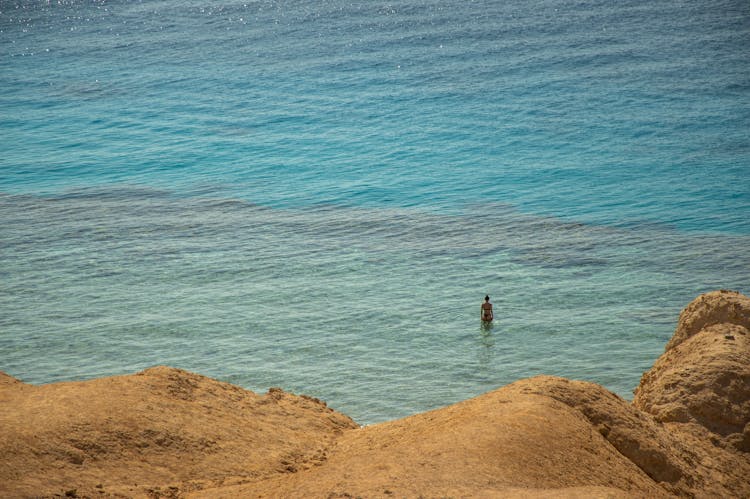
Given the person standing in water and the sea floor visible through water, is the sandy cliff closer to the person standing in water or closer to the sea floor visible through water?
the sea floor visible through water

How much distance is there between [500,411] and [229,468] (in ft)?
12.8

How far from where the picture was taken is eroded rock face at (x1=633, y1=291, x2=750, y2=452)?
13695mm

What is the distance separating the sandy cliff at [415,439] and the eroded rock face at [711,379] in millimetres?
21

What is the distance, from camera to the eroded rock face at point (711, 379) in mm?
13695

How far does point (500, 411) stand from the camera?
40.0 feet

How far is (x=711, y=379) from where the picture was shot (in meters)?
13.9

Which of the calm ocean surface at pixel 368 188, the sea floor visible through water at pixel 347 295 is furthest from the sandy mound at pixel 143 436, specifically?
the sea floor visible through water at pixel 347 295

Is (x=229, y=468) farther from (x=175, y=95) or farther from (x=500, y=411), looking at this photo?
(x=175, y=95)

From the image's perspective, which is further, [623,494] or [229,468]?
[229,468]

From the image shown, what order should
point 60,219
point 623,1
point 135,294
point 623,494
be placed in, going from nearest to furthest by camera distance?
point 623,494, point 135,294, point 60,219, point 623,1

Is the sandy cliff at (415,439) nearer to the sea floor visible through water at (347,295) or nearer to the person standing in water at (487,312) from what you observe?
the sea floor visible through water at (347,295)

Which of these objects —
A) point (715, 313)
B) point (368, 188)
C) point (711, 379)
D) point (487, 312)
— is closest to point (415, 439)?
point (711, 379)

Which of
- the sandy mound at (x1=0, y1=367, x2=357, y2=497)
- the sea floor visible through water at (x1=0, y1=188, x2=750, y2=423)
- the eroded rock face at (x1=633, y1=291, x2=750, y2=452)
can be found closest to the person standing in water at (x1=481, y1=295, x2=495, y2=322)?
the sea floor visible through water at (x1=0, y1=188, x2=750, y2=423)

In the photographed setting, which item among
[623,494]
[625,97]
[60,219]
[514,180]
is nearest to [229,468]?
[623,494]
